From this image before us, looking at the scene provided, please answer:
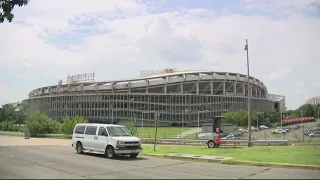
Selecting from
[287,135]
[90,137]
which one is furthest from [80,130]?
[287,135]

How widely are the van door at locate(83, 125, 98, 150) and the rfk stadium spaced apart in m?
104

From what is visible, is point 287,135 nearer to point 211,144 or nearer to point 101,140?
point 211,144

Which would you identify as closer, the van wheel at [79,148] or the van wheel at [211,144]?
the van wheel at [79,148]

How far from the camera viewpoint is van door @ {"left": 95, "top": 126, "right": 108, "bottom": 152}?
20.8 metres

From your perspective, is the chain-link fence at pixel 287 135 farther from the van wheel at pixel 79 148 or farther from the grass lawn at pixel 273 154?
the van wheel at pixel 79 148

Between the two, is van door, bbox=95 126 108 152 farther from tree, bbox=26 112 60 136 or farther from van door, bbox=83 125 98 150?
tree, bbox=26 112 60 136

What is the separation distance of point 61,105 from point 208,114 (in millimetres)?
59619

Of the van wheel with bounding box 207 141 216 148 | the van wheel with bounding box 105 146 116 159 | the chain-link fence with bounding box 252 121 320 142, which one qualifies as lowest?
the chain-link fence with bounding box 252 121 320 142

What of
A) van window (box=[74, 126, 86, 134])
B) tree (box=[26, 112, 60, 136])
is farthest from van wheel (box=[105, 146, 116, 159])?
tree (box=[26, 112, 60, 136])

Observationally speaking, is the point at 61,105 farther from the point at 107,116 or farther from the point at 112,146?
the point at 112,146

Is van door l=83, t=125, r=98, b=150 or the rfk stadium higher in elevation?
the rfk stadium

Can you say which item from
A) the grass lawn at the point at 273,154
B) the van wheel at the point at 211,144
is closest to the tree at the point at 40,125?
the van wheel at the point at 211,144

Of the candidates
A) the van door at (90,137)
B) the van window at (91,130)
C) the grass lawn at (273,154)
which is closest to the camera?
the grass lawn at (273,154)

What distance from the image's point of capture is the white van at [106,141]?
20.0 meters
